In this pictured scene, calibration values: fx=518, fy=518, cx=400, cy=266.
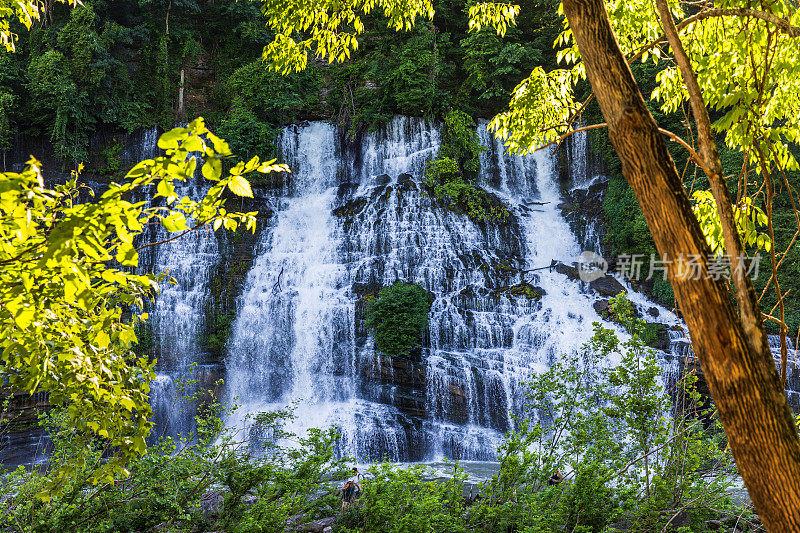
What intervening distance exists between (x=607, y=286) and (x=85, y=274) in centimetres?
1375

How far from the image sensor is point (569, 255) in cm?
1491

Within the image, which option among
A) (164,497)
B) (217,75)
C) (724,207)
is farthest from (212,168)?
(217,75)

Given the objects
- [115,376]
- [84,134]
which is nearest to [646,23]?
[115,376]

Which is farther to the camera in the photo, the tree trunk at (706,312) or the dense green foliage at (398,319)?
the dense green foliage at (398,319)

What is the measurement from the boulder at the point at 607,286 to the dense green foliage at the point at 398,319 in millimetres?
4674

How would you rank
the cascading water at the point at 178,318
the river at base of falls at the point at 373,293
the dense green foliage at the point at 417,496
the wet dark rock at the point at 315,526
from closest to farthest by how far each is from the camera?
the dense green foliage at the point at 417,496, the wet dark rock at the point at 315,526, the river at base of falls at the point at 373,293, the cascading water at the point at 178,318

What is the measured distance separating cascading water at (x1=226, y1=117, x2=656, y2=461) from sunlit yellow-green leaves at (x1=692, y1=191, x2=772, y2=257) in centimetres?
779

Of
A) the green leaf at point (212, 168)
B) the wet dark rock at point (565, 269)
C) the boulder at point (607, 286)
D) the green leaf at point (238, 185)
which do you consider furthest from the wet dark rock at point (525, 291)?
the green leaf at point (212, 168)

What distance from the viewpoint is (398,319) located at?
11961mm

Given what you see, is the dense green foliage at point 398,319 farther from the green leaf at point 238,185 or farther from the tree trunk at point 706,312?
the green leaf at point 238,185

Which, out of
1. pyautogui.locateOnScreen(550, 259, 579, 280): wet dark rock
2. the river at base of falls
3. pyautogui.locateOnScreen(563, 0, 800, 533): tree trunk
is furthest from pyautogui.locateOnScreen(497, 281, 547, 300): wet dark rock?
pyautogui.locateOnScreen(563, 0, 800, 533): tree trunk

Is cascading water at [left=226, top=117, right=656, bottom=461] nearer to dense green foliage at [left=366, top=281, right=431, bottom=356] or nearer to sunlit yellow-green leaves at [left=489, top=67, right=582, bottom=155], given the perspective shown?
dense green foliage at [left=366, top=281, right=431, bottom=356]

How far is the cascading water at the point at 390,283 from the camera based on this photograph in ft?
37.3

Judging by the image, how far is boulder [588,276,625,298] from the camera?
43.9ft
